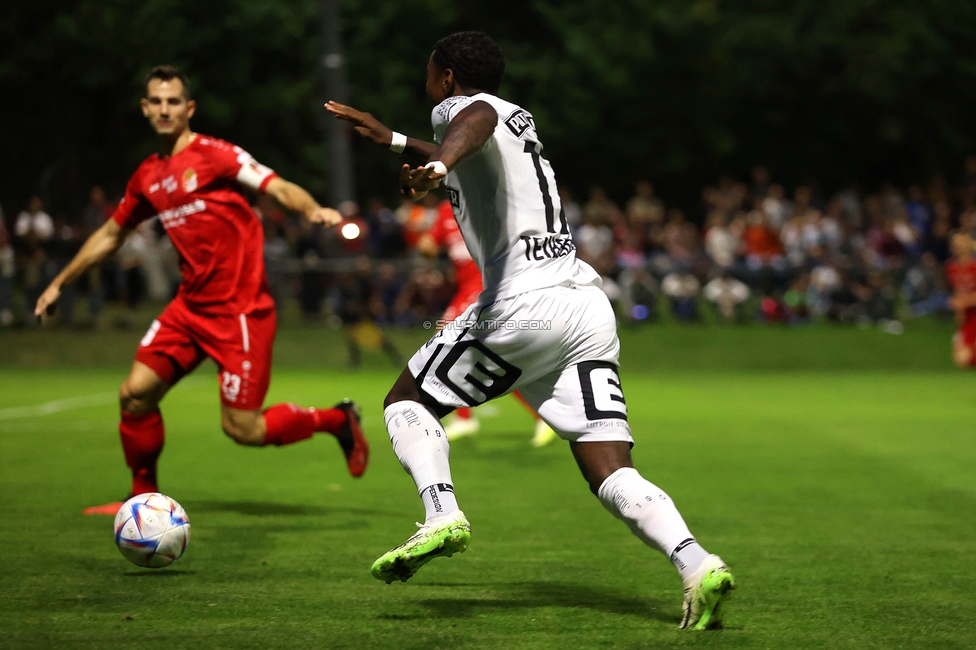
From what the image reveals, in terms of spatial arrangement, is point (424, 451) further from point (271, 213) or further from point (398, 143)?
point (271, 213)

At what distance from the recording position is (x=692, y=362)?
2197 cm

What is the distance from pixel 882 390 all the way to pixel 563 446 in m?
7.37

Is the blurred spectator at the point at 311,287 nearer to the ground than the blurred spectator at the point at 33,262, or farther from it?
nearer to the ground

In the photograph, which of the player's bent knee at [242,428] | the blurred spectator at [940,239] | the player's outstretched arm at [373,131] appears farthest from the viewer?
the blurred spectator at [940,239]

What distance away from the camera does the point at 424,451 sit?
5.23 metres

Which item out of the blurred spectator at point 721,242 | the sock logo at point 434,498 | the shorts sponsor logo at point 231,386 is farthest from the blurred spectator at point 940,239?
the sock logo at point 434,498

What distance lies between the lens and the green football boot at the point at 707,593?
4.79m

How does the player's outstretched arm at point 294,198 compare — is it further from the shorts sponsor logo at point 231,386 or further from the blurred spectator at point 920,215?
the blurred spectator at point 920,215

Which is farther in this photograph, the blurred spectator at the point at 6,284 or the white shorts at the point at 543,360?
the blurred spectator at the point at 6,284

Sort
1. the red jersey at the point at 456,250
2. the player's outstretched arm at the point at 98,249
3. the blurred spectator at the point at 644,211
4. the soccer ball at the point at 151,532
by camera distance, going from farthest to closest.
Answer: the blurred spectator at the point at 644,211 < the red jersey at the point at 456,250 < the player's outstretched arm at the point at 98,249 < the soccer ball at the point at 151,532

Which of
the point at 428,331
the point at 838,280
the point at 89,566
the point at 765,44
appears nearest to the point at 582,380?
the point at 89,566

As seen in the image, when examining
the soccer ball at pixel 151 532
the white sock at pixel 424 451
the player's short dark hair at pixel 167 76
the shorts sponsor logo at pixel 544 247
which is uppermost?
the player's short dark hair at pixel 167 76

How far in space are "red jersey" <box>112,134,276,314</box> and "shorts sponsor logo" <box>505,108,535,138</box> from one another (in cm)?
255

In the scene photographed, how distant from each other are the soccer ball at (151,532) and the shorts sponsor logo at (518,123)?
240cm
